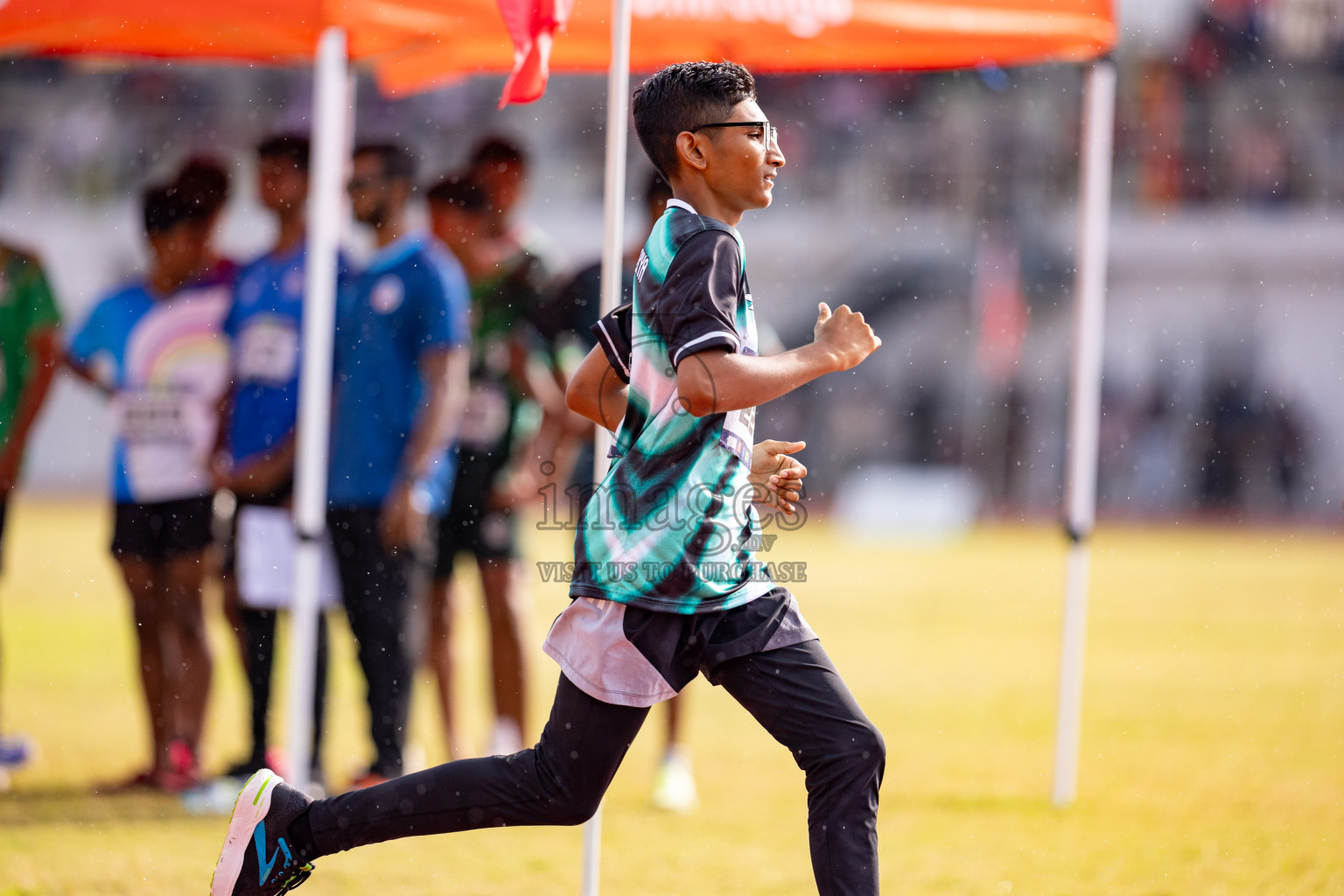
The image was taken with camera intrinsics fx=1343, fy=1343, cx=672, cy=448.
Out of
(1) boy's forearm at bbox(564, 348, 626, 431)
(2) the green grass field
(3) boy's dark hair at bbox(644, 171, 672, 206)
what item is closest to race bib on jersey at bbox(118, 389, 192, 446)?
(2) the green grass field

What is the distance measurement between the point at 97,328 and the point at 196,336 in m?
0.45

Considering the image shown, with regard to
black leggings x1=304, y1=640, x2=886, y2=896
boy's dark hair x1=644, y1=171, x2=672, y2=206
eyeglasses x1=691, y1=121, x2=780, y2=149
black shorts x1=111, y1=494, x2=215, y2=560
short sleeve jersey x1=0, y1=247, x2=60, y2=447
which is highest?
boy's dark hair x1=644, y1=171, x2=672, y2=206

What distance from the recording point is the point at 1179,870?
3871mm

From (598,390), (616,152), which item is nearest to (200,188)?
(616,152)

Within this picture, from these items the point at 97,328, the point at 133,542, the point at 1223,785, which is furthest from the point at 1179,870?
the point at 97,328

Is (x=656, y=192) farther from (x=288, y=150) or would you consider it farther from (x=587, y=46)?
(x=288, y=150)

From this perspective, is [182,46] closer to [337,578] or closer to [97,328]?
[97,328]

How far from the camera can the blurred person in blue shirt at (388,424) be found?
4.61m

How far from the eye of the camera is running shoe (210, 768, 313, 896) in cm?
282

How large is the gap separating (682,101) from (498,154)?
103 inches

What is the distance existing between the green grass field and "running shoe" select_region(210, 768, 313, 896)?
843 millimetres

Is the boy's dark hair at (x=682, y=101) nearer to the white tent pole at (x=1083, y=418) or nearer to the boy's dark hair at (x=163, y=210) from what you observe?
the white tent pole at (x=1083, y=418)

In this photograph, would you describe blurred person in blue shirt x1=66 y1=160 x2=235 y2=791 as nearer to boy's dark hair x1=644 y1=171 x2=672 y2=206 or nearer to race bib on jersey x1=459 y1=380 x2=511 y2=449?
race bib on jersey x1=459 y1=380 x2=511 y2=449

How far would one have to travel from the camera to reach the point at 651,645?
262cm
